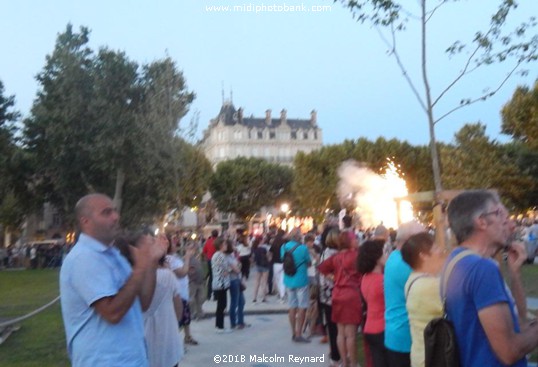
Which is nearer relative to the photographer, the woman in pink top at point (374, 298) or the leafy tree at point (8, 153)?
the woman in pink top at point (374, 298)

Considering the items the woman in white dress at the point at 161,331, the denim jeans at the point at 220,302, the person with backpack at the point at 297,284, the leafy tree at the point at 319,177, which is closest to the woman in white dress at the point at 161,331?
the woman in white dress at the point at 161,331

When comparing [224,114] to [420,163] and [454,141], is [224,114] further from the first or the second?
[454,141]

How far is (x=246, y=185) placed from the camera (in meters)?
75.9

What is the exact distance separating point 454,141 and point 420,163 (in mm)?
15186

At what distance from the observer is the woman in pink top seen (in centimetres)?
648

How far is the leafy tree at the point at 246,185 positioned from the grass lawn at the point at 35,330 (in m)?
50.2

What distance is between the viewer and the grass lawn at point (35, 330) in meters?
10.5

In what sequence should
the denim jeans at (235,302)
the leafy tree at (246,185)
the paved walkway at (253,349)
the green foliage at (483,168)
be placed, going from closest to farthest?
1. the paved walkway at (253,349)
2. the denim jeans at (235,302)
3. the green foliage at (483,168)
4. the leafy tree at (246,185)

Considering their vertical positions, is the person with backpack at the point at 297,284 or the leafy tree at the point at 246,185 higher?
the leafy tree at the point at 246,185

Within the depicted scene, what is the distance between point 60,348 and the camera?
11.4 m

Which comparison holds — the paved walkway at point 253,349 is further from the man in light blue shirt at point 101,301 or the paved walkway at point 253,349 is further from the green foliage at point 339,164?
the green foliage at point 339,164

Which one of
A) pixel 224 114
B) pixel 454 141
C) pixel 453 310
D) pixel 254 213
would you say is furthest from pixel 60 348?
pixel 224 114

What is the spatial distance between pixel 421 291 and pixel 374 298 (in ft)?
7.09

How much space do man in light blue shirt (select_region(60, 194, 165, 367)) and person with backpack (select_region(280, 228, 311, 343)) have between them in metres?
7.49
